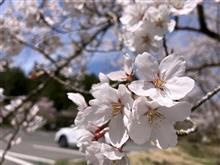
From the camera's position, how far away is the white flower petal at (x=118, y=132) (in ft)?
3.42

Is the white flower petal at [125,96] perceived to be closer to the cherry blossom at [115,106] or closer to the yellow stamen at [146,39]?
the cherry blossom at [115,106]

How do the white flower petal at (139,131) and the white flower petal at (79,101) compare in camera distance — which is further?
the white flower petal at (79,101)

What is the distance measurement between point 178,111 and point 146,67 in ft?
0.43

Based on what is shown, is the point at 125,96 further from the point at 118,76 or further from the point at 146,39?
the point at 146,39

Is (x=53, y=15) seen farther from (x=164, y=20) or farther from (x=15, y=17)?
(x=164, y=20)

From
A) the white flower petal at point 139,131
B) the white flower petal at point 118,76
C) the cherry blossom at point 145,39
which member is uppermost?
the white flower petal at point 118,76

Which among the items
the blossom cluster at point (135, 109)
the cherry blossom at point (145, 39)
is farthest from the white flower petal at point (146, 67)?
the cherry blossom at point (145, 39)

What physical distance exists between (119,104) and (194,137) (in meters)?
21.0

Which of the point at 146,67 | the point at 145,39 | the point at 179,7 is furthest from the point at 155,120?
the point at 179,7

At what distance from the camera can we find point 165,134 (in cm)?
104

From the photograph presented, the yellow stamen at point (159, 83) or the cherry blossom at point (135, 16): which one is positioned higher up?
the yellow stamen at point (159, 83)

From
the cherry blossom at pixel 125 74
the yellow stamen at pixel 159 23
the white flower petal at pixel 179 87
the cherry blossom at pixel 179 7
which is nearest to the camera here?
the white flower petal at pixel 179 87

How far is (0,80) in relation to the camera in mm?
4691

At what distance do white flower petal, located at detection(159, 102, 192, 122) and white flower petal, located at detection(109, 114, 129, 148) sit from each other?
0.10 metres
